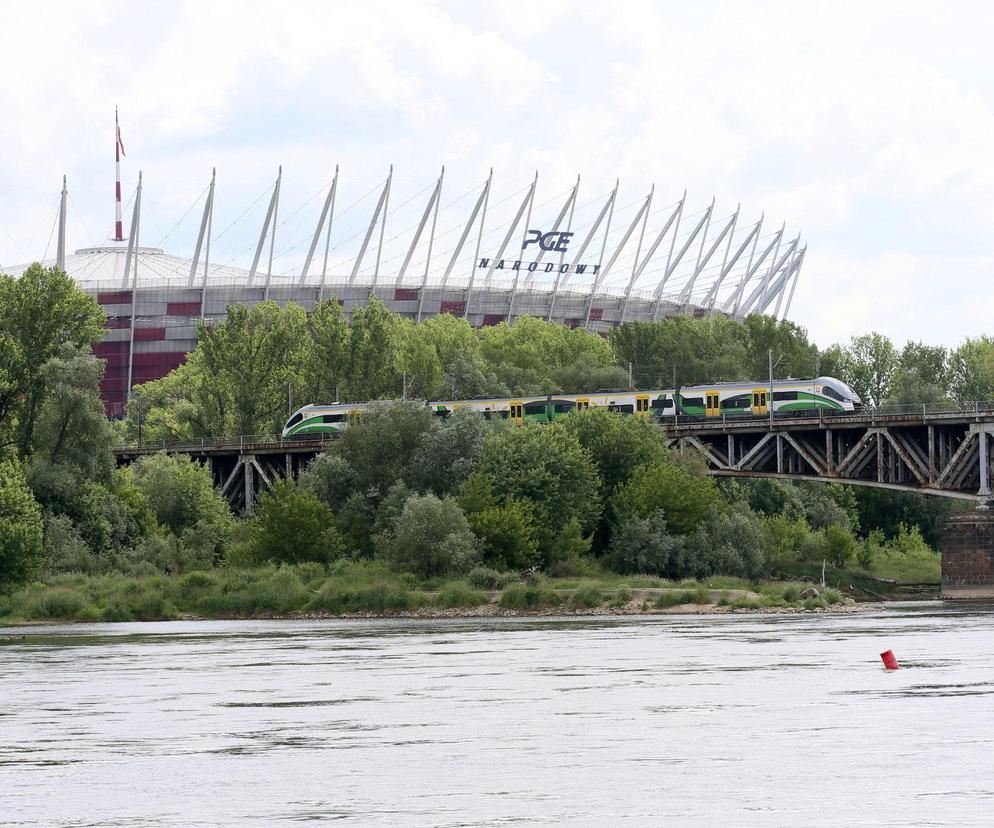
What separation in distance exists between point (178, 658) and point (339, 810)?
3574 centimetres

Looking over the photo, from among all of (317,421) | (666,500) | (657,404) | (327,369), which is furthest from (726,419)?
(327,369)

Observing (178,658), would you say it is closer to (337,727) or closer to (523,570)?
(337,727)

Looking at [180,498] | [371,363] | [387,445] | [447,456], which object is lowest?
[180,498]

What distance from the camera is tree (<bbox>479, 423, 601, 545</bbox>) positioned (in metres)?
102

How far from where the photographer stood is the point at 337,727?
126ft

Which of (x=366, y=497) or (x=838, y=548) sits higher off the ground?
(x=366, y=497)

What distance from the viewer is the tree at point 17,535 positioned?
90438mm

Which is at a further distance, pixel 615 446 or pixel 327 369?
pixel 327 369

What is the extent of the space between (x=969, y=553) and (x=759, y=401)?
17.4 meters

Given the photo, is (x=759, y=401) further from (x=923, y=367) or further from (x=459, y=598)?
(x=923, y=367)

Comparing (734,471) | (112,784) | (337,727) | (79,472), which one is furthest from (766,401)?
(112,784)

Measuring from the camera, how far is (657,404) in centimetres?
12250

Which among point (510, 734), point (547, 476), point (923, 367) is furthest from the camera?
point (923, 367)

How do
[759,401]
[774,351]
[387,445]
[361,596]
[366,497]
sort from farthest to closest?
[774,351], [759,401], [387,445], [366,497], [361,596]
